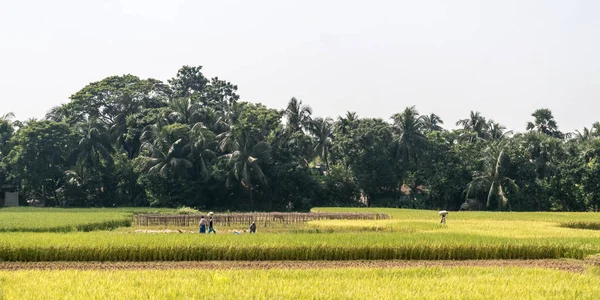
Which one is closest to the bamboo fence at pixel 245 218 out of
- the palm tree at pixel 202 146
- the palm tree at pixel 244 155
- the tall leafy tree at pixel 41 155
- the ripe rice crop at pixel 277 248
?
the palm tree at pixel 244 155

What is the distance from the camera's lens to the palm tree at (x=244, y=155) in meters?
63.5

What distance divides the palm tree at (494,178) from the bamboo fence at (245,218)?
2065 centimetres

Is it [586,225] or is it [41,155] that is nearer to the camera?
[586,225]

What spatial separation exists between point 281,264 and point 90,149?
52088mm

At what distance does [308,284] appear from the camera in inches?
599

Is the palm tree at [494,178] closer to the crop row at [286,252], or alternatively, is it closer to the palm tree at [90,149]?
the crop row at [286,252]

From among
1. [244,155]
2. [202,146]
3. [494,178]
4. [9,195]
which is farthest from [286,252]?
[9,195]

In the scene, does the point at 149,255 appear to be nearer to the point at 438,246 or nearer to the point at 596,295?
the point at 438,246

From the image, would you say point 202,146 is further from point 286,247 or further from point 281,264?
point 281,264

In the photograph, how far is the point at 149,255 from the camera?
22734 millimetres

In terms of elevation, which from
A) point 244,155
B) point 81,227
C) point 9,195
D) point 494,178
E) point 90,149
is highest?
point 90,149

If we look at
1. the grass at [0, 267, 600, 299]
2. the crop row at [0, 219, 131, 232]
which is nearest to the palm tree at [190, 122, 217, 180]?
the crop row at [0, 219, 131, 232]

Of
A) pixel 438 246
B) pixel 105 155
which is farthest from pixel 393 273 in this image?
pixel 105 155

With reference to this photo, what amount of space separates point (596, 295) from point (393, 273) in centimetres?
527
